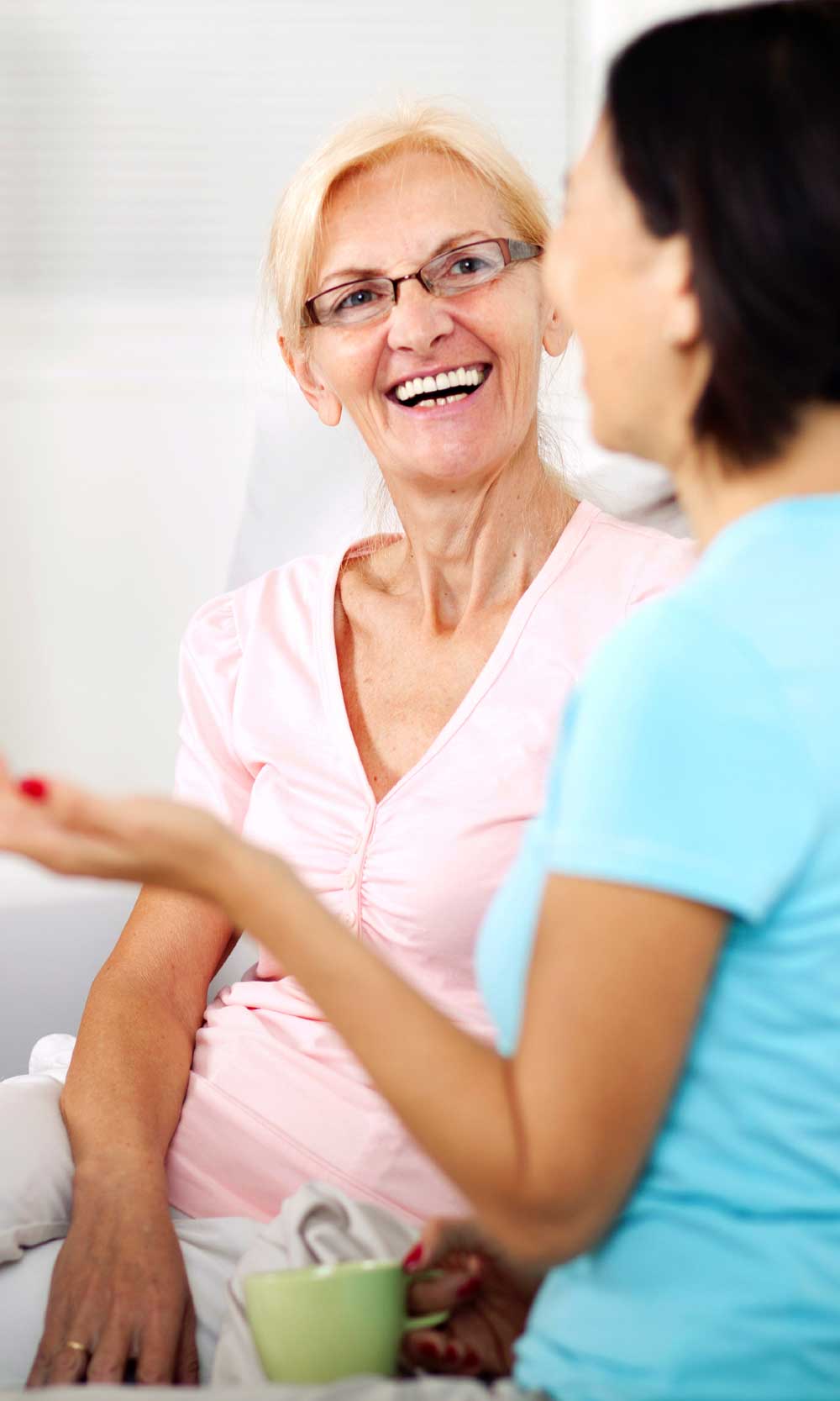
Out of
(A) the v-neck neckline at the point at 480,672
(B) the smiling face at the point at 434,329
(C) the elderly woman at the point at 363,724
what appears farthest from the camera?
(B) the smiling face at the point at 434,329

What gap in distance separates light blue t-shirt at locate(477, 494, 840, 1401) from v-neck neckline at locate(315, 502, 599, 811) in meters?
0.66

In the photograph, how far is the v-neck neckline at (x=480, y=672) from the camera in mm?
1459

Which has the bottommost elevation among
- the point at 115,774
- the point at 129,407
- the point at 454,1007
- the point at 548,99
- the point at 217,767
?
the point at 115,774

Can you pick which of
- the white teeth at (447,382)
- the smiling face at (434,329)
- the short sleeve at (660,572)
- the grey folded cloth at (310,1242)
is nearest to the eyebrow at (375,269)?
the smiling face at (434,329)

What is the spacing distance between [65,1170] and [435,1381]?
0.60 meters

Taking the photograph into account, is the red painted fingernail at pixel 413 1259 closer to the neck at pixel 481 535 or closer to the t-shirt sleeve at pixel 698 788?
the t-shirt sleeve at pixel 698 788

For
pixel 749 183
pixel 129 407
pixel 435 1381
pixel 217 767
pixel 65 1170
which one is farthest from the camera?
pixel 129 407

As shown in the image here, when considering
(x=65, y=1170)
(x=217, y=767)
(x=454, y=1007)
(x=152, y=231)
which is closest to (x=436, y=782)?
(x=454, y=1007)

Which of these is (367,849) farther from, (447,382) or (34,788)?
(34,788)

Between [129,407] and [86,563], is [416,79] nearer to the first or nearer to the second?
[129,407]

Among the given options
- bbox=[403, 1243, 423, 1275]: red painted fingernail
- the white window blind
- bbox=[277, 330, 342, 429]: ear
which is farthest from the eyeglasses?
the white window blind

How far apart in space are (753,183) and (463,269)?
2.99 ft

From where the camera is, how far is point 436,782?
143cm

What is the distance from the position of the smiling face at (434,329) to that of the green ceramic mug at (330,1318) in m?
0.87
